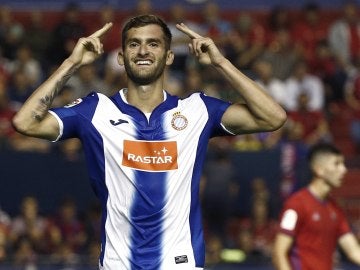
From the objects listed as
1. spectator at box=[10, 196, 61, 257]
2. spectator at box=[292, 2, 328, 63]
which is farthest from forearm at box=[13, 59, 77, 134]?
spectator at box=[292, 2, 328, 63]

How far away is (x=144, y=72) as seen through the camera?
6.24m

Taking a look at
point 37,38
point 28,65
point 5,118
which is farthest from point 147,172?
point 37,38

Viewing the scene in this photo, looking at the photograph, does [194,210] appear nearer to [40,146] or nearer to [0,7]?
[40,146]

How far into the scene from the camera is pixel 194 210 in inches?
246

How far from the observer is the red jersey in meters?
8.99

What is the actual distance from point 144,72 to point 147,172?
54cm

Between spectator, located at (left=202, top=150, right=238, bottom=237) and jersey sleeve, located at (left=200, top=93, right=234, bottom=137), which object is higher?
jersey sleeve, located at (left=200, top=93, right=234, bottom=137)

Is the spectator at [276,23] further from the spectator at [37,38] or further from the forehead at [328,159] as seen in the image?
the forehead at [328,159]

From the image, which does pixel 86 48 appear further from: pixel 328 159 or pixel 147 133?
pixel 328 159

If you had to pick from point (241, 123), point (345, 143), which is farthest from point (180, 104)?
point (345, 143)

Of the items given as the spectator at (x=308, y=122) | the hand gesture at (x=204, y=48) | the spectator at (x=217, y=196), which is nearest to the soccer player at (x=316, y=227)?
the hand gesture at (x=204, y=48)

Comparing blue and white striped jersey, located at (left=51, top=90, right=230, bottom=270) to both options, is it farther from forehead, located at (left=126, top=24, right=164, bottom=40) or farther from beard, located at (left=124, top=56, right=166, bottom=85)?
Result: forehead, located at (left=126, top=24, right=164, bottom=40)

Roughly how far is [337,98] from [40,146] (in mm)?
5046

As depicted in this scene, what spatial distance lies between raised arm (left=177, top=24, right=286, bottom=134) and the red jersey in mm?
2725
